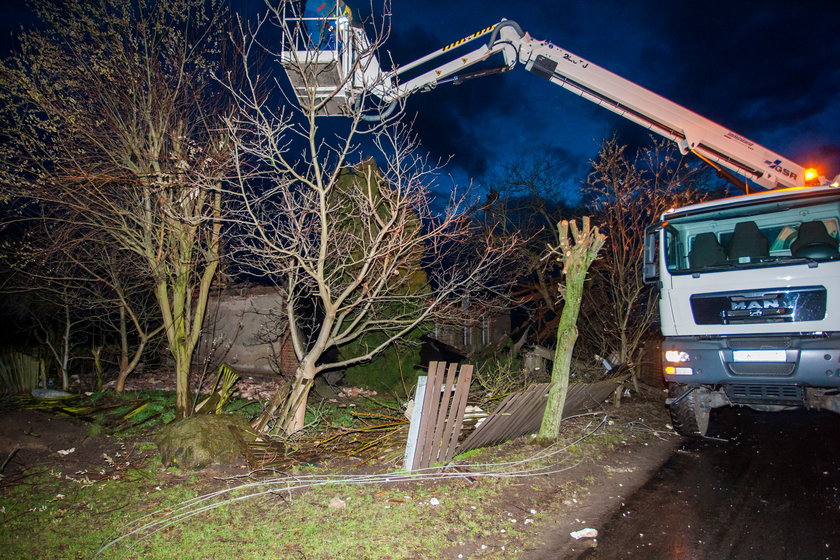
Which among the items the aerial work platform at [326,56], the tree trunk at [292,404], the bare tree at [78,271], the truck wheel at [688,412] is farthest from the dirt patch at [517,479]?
the aerial work platform at [326,56]

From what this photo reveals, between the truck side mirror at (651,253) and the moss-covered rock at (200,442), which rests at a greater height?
the truck side mirror at (651,253)

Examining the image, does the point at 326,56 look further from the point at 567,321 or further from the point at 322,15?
the point at 567,321

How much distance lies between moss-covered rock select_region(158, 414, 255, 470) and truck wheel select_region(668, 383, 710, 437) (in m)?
6.00

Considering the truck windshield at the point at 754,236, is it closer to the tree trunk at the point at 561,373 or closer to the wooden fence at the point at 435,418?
the tree trunk at the point at 561,373

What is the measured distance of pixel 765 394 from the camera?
19.3 ft

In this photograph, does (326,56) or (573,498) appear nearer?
(573,498)

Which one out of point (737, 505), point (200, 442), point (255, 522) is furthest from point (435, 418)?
Result: point (737, 505)

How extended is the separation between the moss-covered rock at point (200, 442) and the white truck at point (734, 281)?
422 cm

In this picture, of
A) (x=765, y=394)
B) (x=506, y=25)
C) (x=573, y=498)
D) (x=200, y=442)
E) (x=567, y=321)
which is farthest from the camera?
(x=506, y=25)

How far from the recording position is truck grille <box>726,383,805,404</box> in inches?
225

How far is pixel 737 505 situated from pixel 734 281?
2.91 metres

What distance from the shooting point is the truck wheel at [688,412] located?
22.2 ft

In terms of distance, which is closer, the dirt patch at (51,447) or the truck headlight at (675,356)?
the dirt patch at (51,447)

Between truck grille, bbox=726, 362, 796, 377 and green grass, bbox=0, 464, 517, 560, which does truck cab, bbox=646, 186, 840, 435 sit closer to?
truck grille, bbox=726, 362, 796, 377
